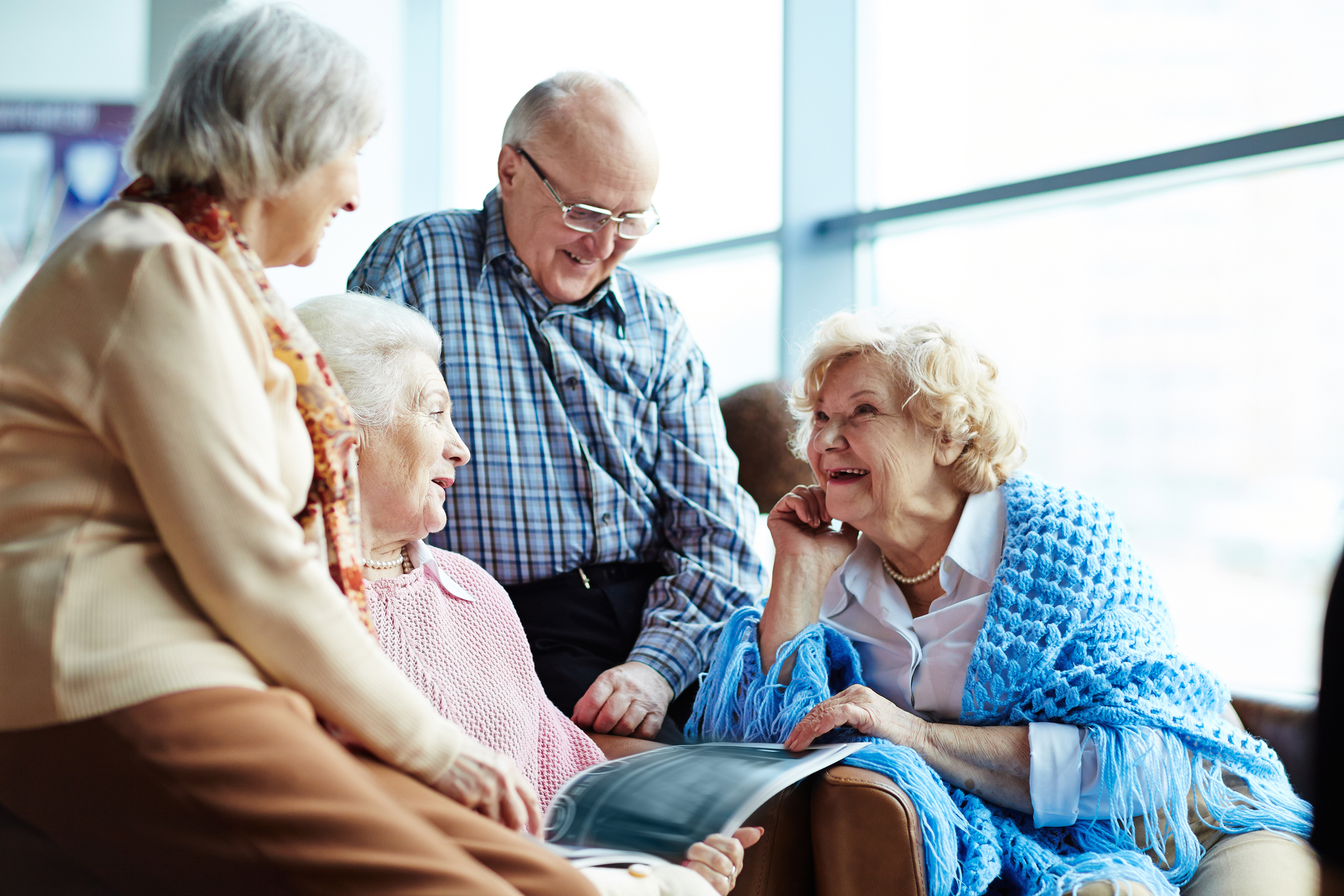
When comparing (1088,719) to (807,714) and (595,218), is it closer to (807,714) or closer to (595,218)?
(807,714)

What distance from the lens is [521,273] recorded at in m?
2.10

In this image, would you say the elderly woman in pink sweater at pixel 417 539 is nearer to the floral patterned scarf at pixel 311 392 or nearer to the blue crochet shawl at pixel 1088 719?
the blue crochet shawl at pixel 1088 719

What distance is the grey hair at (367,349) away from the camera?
4.92ft

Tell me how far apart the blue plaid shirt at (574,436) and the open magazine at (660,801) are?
59 centimetres

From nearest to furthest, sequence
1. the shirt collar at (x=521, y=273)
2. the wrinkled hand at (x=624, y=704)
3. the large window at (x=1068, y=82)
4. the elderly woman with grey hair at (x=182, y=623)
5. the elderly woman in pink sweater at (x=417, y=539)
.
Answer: the elderly woman with grey hair at (x=182, y=623), the elderly woman in pink sweater at (x=417, y=539), the wrinkled hand at (x=624, y=704), the shirt collar at (x=521, y=273), the large window at (x=1068, y=82)

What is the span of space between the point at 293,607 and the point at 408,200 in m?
4.50

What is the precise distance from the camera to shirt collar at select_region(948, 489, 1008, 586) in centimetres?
165

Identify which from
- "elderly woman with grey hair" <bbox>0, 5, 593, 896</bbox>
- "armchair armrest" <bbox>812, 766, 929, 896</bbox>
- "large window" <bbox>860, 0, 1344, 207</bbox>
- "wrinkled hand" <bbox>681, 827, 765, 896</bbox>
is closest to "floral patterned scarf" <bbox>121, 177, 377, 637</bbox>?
"elderly woman with grey hair" <bbox>0, 5, 593, 896</bbox>

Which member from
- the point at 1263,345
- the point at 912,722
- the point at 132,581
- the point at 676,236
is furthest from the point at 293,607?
the point at 676,236

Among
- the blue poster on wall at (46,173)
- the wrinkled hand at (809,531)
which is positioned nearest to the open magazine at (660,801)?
the wrinkled hand at (809,531)

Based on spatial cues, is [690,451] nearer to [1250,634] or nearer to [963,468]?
[963,468]

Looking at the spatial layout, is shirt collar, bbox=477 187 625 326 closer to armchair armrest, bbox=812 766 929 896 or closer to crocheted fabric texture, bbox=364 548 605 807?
crocheted fabric texture, bbox=364 548 605 807

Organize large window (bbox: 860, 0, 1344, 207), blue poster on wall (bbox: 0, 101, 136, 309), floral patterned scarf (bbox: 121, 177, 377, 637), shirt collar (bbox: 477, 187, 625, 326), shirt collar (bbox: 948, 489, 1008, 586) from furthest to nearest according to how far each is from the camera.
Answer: blue poster on wall (bbox: 0, 101, 136, 309) < large window (bbox: 860, 0, 1344, 207) < shirt collar (bbox: 477, 187, 625, 326) < shirt collar (bbox: 948, 489, 1008, 586) < floral patterned scarf (bbox: 121, 177, 377, 637)

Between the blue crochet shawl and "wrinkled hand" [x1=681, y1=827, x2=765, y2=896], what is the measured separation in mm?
234
